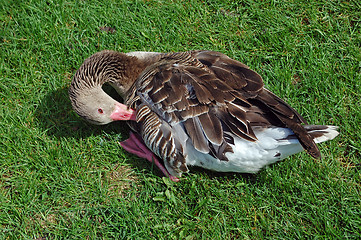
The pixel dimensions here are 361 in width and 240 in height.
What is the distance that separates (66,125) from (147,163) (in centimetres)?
103

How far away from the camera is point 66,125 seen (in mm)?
4449

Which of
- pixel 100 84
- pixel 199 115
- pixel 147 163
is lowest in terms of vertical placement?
pixel 147 163

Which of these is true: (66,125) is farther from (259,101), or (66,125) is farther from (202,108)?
(259,101)

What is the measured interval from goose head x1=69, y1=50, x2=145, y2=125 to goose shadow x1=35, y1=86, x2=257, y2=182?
0.37m

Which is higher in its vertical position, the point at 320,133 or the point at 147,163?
the point at 320,133

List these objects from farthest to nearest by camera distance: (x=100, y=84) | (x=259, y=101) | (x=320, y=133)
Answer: (x=100, y=84), (x=259, y=101), (x=320, y=133)

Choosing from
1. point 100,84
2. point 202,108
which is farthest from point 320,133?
point 100,84

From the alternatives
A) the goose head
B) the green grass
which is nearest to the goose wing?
the goose head

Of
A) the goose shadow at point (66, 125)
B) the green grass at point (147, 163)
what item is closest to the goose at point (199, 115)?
the goose shadow at point (66, 125)

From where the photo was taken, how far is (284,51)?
4.89 metres

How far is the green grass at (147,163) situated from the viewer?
12.4 ft

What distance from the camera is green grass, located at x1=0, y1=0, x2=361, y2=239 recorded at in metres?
3.77

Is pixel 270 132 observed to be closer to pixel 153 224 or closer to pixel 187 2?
pixel 153 224

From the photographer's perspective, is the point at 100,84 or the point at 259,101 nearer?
the point at 259,101
